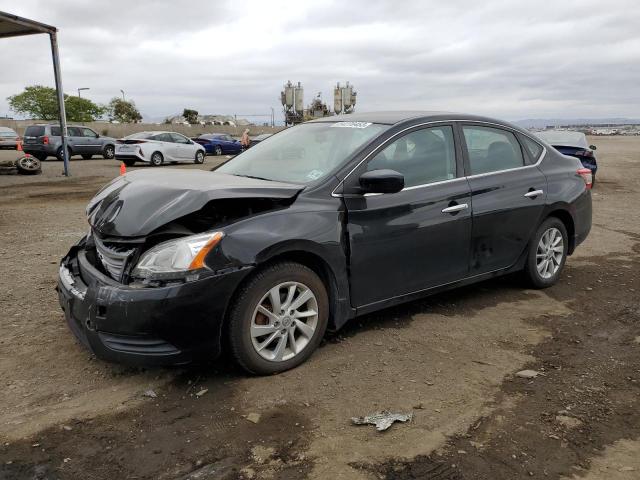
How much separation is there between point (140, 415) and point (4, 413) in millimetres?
756

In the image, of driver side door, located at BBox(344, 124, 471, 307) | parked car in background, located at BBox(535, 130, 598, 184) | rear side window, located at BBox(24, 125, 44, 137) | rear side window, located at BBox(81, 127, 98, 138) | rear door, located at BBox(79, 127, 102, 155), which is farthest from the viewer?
rear side window, located at BBox(81, 127, 98, 138)

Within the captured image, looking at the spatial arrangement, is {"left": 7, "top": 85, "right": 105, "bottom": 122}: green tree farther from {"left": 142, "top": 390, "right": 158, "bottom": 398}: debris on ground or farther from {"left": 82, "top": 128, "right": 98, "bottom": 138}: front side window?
{"left": 142, "top": 390, "right": 158, "bottom": 398}: debris on ground

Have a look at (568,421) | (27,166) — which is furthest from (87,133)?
(568,421)

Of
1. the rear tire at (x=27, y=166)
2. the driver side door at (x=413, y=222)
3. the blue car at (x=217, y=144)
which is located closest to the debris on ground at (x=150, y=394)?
the driver side door at (x=413, y=222)

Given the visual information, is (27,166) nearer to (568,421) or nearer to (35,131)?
(35,131)

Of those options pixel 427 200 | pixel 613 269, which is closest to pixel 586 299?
pixel 613 269

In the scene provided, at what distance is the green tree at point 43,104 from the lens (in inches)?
3364

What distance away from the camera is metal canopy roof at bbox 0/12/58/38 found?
1522 cm

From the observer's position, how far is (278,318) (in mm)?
3475

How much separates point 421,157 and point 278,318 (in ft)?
5.73

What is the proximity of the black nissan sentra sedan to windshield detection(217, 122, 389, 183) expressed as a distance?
0.06 ft

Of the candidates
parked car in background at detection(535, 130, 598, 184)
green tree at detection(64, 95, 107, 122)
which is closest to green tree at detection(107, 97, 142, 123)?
green tree at detection(64, 95, 107, 122)

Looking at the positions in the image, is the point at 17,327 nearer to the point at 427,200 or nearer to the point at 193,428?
the point at 193,428

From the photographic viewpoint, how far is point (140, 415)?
10.2 feet
